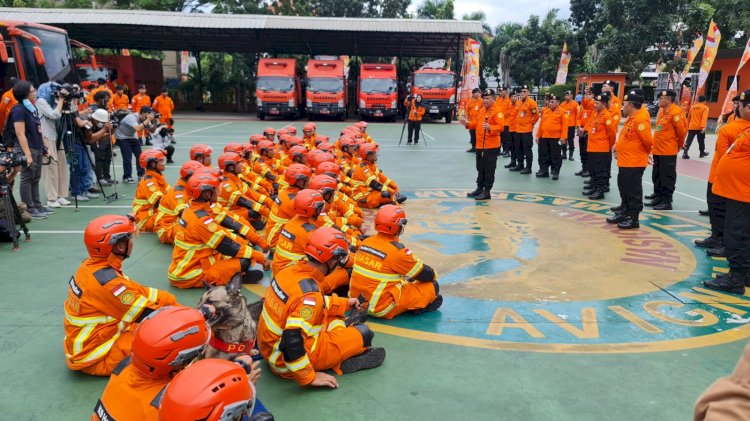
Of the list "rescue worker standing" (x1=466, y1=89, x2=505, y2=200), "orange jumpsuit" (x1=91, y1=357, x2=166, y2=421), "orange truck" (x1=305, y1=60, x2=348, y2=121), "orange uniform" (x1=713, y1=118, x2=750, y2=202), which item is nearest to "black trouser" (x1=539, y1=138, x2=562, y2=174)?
"rescue worker standing" (x1=466, y1=89, x2=505, y2=200)

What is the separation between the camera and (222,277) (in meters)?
5.70

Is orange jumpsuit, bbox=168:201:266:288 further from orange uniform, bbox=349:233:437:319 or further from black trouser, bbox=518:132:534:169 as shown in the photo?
black trouser, bbox=518:132:534:169

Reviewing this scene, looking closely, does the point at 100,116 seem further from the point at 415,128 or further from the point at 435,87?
the point at 435,87

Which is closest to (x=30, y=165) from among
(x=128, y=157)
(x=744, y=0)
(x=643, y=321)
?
(x=128, y=157)

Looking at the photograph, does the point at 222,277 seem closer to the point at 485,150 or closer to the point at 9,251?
the point at 9,251

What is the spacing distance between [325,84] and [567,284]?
23238mm

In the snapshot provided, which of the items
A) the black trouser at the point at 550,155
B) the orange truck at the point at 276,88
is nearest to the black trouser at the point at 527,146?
the black trouser at the point at 550,155

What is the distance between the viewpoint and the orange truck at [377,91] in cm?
2722

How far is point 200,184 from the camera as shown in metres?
5.58

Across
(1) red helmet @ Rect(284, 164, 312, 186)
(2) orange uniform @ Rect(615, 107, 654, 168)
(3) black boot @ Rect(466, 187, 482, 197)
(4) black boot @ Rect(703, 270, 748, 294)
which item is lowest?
(4) black boot @ Rect(703, 270, 748, 294)

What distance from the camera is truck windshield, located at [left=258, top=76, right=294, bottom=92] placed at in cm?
2742

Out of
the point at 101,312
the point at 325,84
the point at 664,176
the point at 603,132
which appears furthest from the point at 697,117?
the point at 325,84

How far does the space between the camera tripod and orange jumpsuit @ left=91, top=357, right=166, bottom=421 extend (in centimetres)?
522

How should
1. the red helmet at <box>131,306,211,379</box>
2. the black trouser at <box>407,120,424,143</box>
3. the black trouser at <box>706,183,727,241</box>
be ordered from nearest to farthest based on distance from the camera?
1. the red helmet at <box>131,306,211,379</box>
2. the black trouser at <box>706,183,727,241</box>
3. the black trouser at <box>407,120,424,143</box>
